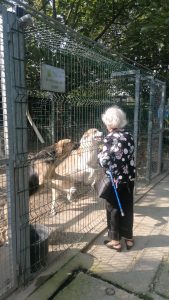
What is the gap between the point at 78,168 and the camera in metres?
4.41

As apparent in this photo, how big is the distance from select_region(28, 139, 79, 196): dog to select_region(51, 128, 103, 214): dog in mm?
136

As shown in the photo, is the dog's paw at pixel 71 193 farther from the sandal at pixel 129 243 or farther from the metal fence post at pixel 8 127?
the metal fence post at pixel 8 127

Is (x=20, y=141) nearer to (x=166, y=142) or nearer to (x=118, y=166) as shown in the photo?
(x=118, y=166)

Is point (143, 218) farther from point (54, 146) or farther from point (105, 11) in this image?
point (105, 11)

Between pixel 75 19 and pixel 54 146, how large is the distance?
302 inches

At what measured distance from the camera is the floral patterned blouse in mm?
3289

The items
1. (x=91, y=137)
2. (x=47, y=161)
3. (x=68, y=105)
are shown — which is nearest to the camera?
(x=68, y=105)

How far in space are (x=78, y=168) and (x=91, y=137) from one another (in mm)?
670

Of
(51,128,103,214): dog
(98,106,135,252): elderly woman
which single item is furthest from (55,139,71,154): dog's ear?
(98,106,135,252): elderly woman

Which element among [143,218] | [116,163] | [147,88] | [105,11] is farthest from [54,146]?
[105,11]

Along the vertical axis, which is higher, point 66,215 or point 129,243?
point 66,215

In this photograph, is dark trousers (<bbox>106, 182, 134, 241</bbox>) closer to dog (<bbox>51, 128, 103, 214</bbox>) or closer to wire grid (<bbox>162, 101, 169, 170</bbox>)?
dog (<bbox>51, 128, 103, 214</bbox>)

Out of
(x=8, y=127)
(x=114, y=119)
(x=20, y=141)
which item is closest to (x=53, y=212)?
(x=114, y=119)

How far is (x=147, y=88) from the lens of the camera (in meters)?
6.44
